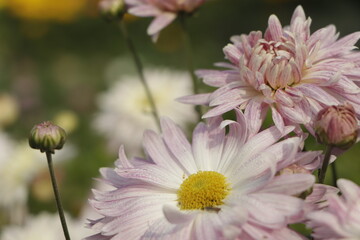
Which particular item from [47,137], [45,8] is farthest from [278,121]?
[45,8]

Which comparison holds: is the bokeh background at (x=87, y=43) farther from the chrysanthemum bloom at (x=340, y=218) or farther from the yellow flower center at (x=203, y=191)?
the chrysanthemum bloom at (x=340, y=218)

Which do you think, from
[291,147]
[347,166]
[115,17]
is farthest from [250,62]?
[347,166]

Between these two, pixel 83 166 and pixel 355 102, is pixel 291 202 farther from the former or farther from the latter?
pixel 83 166

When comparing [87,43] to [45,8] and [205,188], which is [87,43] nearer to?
[45,8]

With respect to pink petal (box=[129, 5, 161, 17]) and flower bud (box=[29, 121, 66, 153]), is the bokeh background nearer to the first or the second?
pink petal (box=[129, 5, 161, 17])

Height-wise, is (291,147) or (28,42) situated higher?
(28,42)

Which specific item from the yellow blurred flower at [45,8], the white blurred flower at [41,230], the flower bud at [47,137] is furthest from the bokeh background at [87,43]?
the flower bud at [47,137]
